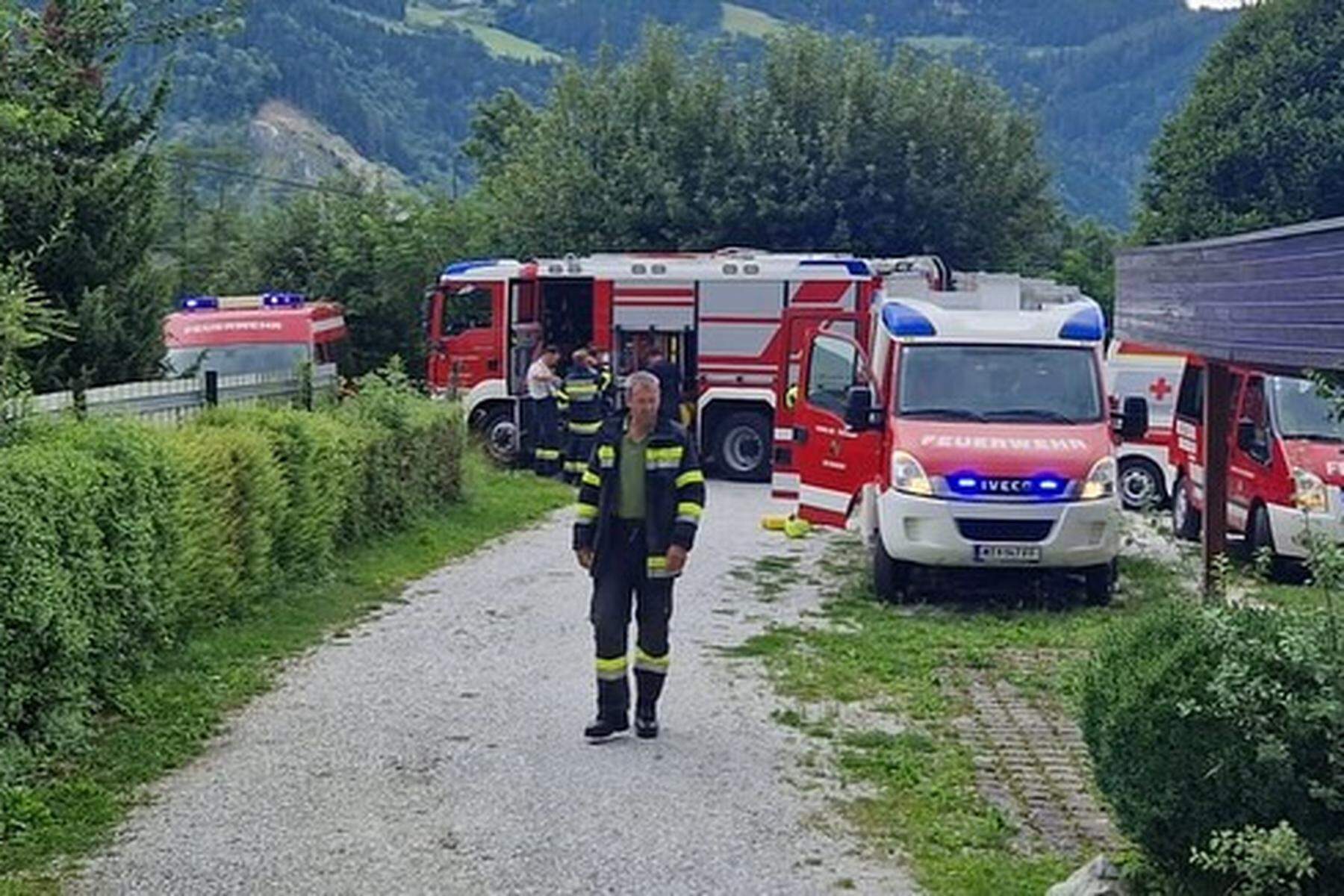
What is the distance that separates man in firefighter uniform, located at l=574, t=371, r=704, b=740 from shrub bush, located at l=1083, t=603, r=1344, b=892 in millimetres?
3335

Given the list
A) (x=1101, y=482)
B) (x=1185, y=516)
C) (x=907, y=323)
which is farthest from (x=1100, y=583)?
(x=1185, y=516)

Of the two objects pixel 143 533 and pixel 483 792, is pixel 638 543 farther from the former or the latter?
pixel 143 533

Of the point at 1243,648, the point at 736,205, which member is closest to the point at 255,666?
the point at 1243,648

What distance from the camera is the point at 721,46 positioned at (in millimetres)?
38656

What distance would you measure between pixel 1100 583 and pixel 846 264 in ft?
40.2

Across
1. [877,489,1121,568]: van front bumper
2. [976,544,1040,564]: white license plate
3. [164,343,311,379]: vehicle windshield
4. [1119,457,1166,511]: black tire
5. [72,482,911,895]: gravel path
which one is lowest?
[1119,457,1166,511]: black tire

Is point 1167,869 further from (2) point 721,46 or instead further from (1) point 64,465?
(2) point 721,46

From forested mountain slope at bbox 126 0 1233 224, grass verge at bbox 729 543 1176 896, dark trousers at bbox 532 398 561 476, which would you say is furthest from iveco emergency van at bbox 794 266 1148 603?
forested mountain slope at bbox 126 0 1233 224

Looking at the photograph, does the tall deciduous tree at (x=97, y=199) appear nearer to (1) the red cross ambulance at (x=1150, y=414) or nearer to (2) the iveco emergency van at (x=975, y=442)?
(2) the iveco emergency van at (x=975, y=442)

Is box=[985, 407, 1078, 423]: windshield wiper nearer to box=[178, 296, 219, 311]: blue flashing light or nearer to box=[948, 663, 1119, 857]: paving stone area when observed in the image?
box=[948, 663, 1119, 857]: paving stone area

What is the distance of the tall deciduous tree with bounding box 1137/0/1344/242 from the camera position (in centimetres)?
3691

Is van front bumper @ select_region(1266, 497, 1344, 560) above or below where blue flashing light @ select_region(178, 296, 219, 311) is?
below

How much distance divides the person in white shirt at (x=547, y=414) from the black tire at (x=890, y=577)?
11.4 meters

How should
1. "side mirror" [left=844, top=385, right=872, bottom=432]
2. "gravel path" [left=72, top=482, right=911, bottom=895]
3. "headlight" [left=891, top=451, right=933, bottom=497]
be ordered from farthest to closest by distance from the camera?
"side mirror" [left=844, top=385, right=872, bottom=432] → "headlight" [left=891, top=451, right=933, bottom=497] → "gravel path" [left=72, top=482, right=911, bottom=895]
